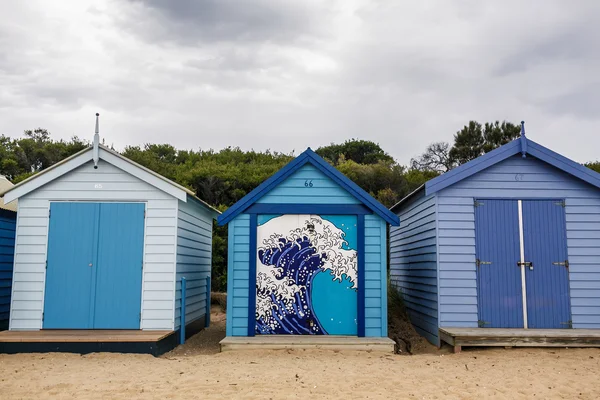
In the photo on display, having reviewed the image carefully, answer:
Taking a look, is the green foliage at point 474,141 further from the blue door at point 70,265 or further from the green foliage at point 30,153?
the blue door at point 70,265

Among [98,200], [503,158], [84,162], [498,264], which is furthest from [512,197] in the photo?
[84,162]

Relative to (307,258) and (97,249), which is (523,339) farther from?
(97,249)

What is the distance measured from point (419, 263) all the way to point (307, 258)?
262 cm

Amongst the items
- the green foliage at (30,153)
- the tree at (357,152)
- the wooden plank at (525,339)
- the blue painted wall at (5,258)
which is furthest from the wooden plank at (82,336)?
the tree at (357,152)

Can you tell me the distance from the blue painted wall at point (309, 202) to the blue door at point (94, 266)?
1.61m

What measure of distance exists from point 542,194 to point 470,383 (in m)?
4.30

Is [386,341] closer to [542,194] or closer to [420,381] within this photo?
[420,381]

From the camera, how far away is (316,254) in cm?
884

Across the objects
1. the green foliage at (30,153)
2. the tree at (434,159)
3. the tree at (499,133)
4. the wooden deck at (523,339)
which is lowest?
the wooden deck at (523,339)

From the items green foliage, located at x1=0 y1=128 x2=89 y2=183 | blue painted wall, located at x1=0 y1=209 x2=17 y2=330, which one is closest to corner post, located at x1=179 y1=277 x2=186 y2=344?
blue painted wall, located at x1=0 y1=209 x2=17 y2=330

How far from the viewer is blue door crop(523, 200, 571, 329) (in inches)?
342

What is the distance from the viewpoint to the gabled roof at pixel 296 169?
8.77 m

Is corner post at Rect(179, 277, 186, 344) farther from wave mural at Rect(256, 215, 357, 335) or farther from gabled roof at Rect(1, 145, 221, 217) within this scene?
gabled roof at Rect(1, 145, 221, 217)

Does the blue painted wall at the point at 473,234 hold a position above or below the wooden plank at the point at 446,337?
above
